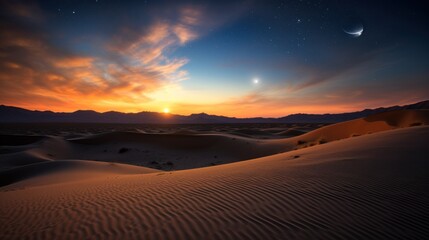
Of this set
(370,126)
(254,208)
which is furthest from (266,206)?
(370,126)

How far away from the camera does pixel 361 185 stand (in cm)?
340

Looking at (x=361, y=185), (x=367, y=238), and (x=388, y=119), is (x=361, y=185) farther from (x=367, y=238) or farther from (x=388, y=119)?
(x=388, y=119)

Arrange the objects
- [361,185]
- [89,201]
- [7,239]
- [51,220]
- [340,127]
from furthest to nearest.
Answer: [340,127] < [89,201] < [361,185] < [51,220] < [7,239]

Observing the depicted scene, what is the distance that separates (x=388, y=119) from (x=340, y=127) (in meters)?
2.91

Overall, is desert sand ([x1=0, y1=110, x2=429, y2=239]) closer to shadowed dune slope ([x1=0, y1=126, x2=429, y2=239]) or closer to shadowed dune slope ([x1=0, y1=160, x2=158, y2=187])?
shadowed dune slope ([x1=0, y1=126, x2=429, y2=239])

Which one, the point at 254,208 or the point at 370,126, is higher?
the point at 370,126

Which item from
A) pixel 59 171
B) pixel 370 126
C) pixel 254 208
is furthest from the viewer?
pixel 370 126

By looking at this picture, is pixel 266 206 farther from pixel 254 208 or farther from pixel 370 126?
pixel 370 126

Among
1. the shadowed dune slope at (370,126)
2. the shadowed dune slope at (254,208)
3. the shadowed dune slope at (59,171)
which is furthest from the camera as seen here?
the shadowed dune slope at (370,126)

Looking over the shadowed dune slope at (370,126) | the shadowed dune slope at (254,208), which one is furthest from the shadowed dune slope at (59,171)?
the shadowed dune slope at (370,126)

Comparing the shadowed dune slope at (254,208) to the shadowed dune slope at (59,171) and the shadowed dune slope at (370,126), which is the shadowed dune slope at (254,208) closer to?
the shadowed dune slope at (59,171)

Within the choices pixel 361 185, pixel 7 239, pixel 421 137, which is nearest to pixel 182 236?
pixel 7 239

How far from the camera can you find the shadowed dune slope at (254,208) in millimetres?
2330

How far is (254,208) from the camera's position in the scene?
2.83m
